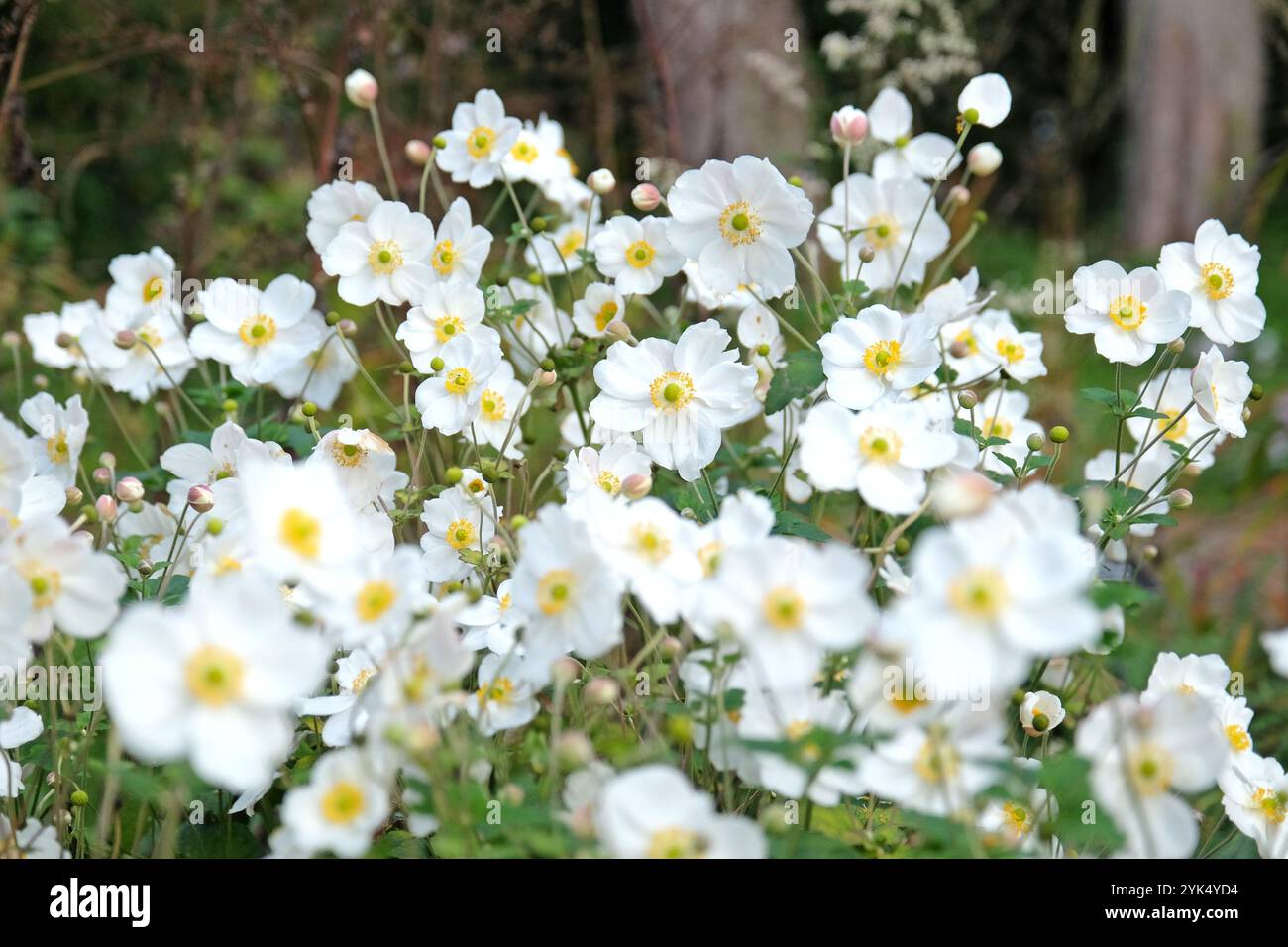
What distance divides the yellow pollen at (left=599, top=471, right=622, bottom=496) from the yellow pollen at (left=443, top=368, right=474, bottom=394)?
7.4 inches

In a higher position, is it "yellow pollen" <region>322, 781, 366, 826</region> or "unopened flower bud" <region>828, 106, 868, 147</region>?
"unopened flower bud" <region>828, 106, 868, 147</region>

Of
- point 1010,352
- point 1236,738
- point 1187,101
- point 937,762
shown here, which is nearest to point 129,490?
point 937,762

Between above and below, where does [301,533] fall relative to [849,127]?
below

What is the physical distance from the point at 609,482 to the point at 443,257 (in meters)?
0.38

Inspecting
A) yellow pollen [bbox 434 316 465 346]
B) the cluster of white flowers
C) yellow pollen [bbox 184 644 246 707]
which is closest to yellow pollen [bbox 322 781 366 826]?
the cluster of white flowers

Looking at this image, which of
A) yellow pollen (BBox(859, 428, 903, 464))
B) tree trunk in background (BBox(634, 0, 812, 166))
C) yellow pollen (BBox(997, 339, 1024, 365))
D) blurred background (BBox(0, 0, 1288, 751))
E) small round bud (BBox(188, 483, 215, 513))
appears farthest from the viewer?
tree trunk in background (BBox(634, 0, 812, 166))

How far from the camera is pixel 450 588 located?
1.22 m

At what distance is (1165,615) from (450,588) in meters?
1.82

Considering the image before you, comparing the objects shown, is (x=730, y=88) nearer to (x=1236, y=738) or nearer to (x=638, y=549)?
(x=1236, y=738)

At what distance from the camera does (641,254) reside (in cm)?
148

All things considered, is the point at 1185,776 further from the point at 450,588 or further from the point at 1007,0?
the point at 1007,0

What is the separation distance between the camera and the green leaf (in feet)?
4.38

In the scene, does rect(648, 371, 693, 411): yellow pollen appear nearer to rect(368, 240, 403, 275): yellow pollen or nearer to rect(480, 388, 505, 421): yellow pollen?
rect(480, 388, 505, 421): yellow pollen
